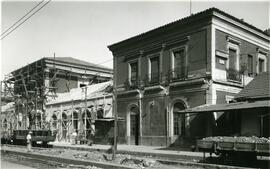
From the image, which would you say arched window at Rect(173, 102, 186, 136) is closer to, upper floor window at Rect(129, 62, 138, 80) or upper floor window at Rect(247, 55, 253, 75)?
upper floor window at Rect(129, 62, 138, 80)

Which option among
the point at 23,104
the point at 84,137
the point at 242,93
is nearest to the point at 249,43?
the point at 242,93

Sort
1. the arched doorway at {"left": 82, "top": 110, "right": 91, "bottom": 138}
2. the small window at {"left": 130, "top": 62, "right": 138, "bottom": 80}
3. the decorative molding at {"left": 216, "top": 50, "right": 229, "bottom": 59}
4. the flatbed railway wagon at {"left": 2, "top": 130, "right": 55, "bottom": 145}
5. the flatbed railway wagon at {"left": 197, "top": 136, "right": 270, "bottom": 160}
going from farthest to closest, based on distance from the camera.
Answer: the arched doorway at {"left": 82, "top": 110, "right": 91, "bottom": 138} → the flatbed railway wagon at {"left": 2, "top": 130, "right": 55, "bottom": 145} → the small window at {"left": 130, "top": 62, "right": 138, "bottom": 80} → the decorative molding at {"left": 216, "top": 50, "right": 229, "bottom": 59} → the flatbed railway wagon at {"left": 197, "top": 136, "right": 270, "bottom": 160}

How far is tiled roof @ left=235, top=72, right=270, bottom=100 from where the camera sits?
66.9 feet

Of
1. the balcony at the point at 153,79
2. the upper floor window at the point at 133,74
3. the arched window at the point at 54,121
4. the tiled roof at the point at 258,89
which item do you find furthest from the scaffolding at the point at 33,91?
the tiled roof at the point at 258,89

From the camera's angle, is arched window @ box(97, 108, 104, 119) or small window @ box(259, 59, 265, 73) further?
arched window @ box(97, 108, 104, 119)

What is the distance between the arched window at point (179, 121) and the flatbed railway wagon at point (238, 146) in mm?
7711

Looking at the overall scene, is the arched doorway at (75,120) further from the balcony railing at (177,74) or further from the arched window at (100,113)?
the balcony railing at (177,74)

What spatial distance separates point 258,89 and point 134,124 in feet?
→ 34.0

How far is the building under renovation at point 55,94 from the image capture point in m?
35.0

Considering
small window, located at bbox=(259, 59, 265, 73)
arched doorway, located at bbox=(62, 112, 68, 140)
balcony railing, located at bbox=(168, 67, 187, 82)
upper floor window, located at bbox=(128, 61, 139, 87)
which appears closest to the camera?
balcony railing, located at bbox=(168, 67, 187, 82)

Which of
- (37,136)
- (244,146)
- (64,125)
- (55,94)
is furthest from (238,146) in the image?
(55,94)

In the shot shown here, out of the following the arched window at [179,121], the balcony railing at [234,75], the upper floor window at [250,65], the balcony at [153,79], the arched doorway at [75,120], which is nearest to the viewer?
the balcony railing at [234,75]

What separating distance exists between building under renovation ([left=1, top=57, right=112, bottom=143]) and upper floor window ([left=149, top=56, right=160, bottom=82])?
6.55 metres

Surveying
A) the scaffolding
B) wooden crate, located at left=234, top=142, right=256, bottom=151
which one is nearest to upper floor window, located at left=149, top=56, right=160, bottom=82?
wooden crate, located at left=234, top=142, right=256, bottom=151
